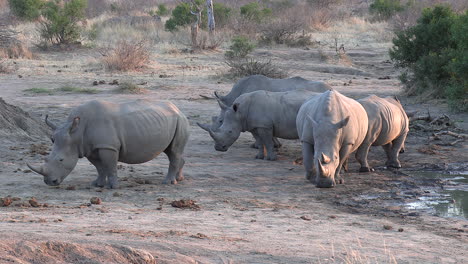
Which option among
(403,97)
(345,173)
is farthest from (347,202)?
(403,97)

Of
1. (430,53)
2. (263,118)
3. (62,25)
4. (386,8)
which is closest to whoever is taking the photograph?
(263,118)

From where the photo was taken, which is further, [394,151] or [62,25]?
[62,25]

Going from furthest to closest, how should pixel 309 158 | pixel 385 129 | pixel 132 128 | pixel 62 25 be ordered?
1. pixel 62 25
2. pixel 385 129
3. pixel 309 158
4. pixel 132 128

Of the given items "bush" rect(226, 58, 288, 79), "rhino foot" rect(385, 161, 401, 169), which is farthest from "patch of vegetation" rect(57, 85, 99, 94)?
"rhino foot" rect(385, 161, 401, 169)

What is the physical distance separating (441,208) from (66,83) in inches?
510

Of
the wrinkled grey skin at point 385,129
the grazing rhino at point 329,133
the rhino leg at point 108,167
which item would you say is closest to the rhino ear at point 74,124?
the rhino leg at point 108,167

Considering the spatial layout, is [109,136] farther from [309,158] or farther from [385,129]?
[385,129]

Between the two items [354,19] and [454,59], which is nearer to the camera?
[454,59]

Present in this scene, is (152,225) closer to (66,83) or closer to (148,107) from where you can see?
(148,107)

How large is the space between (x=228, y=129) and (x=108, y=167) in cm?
360

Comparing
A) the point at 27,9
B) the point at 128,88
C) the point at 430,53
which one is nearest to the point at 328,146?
the point at 430,53

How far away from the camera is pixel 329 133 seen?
33.3ft

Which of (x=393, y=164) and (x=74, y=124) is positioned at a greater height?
(x=74, y=124)

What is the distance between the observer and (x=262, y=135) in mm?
12922
